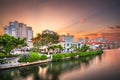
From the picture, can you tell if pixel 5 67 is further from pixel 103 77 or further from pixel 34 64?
pixel 103 77

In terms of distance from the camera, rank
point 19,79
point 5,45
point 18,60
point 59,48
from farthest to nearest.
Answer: point 59,48 → point 5,45 → point 18,60 → point 19,79

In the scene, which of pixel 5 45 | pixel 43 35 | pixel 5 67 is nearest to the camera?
pixel 5 67

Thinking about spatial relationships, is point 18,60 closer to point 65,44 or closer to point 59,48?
point 59,48

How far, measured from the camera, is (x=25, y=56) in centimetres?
1103

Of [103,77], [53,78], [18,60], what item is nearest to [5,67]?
[18,60]

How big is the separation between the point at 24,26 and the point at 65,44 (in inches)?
643

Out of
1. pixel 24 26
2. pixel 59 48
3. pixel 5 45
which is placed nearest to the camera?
pixel 5 45

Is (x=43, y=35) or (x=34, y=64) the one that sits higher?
(x=43, y=35)

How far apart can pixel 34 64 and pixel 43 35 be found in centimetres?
1039

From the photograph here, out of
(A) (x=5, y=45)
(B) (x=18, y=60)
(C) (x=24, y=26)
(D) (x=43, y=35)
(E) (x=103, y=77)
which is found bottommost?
(E) (x=103, y=77)

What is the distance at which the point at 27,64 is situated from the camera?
10781 mm

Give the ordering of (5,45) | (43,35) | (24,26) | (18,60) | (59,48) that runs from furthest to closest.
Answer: (24,26) → (43,35) → (59,48) → (5,45) → (18,60)

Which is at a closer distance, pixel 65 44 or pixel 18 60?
pixel 18 60

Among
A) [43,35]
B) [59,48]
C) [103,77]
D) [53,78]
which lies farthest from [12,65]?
[43,35]
